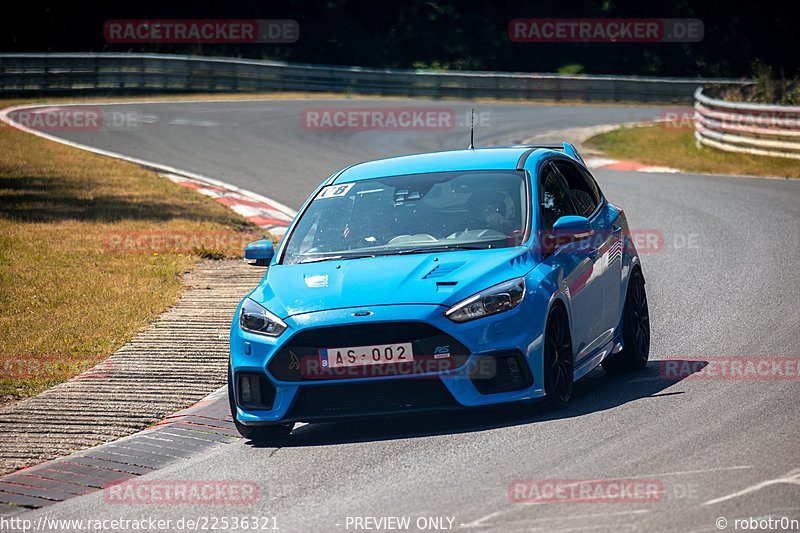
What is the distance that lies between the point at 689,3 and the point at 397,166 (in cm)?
5112

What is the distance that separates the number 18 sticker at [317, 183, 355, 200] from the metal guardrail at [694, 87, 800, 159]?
15834 millimetres

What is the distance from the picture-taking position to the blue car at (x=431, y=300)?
665 centimetres

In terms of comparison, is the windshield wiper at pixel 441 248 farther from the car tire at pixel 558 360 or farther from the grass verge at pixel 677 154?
the grass verge at pixel 677 154

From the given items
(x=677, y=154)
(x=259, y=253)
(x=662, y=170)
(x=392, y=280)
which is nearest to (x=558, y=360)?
(x=392, y=280)

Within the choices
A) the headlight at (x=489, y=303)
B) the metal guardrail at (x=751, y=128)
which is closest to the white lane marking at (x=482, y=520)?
the headlight at (x=489, y=303)

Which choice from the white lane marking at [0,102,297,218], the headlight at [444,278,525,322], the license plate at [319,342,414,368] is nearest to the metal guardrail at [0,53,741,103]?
the white lane marking at [0,102,297,218]

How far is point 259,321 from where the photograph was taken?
7012mm

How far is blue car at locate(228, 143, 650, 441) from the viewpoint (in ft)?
21.8

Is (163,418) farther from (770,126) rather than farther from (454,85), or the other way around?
(454,85)

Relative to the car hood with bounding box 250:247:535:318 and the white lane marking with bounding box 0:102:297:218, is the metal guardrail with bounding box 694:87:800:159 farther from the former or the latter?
the car hood with bounding box 250:247:535:318

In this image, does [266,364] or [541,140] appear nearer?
[266,364]

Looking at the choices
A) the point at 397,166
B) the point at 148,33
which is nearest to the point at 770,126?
the point at 397,166

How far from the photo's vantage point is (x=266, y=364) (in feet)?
22.5

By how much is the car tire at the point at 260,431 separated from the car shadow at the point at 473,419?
0.16 ft
